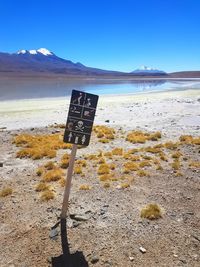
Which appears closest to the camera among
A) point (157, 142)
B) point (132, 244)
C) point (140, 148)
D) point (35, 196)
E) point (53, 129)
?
point (132, 244)

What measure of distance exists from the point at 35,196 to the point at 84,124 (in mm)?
2637

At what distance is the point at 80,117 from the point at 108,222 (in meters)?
2.18

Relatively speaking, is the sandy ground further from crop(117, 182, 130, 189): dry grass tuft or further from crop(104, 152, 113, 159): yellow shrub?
crop(104, 152, 113, 159): yellow shrub

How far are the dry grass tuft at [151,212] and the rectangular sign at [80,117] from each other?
1.96 m

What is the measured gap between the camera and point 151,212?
272 inches

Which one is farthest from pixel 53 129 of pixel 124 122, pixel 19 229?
pixel 19 229

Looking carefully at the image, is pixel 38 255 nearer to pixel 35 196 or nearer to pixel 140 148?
pixel 35 196

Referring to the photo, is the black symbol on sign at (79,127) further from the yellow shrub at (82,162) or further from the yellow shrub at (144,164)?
the yellow shrub at (144,164)

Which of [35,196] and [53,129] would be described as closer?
[35,196]

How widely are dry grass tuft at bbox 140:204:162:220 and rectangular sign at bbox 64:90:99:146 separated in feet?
6.44

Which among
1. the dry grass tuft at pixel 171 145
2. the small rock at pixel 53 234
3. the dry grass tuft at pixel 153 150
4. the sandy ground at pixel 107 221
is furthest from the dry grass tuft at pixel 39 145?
the small rock at pixel 53 234

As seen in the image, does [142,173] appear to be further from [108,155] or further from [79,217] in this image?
[79,217]

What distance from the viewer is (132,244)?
5938mm

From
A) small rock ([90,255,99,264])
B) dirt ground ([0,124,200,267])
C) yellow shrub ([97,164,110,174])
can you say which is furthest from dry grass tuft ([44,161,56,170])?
small rock ([90,255,99,264])
